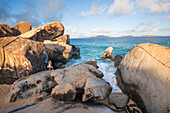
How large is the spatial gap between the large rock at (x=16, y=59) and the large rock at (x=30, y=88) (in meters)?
1.78

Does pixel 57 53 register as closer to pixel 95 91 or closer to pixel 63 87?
pixel 63 87

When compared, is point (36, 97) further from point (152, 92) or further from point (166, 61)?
point (166, 61)

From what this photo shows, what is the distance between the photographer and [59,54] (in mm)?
10812

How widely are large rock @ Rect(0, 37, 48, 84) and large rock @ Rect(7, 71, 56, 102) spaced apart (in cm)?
178

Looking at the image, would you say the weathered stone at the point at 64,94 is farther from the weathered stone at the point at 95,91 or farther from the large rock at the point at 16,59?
the large rock at the point at 16,59

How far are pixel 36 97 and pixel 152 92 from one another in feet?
14.4

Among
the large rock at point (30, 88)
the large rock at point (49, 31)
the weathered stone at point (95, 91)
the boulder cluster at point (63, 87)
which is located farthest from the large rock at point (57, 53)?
the weathered stone at point (95, 91)

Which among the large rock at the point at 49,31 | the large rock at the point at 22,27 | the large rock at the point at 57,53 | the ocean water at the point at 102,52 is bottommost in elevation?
the ocean water at the point at 102,52

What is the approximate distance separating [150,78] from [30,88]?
4.93m

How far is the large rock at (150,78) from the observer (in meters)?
2.45

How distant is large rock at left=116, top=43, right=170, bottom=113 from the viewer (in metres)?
2.45

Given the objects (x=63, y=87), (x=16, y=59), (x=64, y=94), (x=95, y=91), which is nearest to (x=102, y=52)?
(x=16, y=59)

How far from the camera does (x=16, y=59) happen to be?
5512 mm

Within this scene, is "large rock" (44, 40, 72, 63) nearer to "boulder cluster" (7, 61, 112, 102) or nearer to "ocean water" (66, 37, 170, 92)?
"ocean water" (66, 37, 170, 92)
